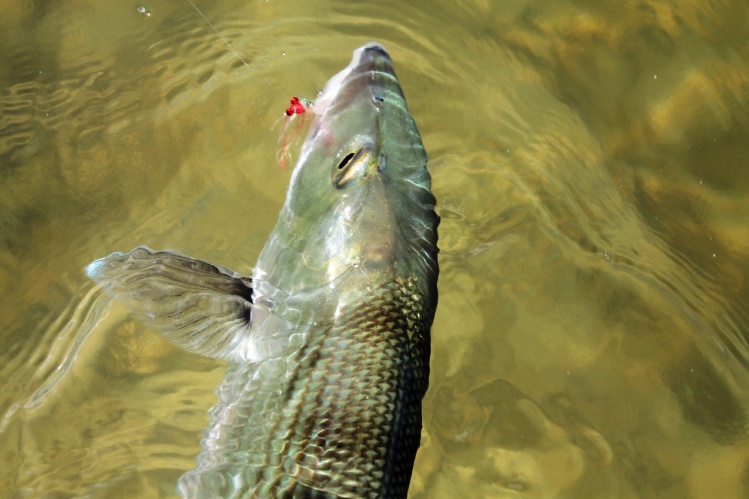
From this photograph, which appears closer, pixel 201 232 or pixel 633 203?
pixel 201 232

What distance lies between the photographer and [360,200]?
10.5 feet

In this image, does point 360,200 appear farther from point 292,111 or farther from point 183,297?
point 292,111

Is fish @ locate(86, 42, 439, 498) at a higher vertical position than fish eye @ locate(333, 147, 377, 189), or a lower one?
lower

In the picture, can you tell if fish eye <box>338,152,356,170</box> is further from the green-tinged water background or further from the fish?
the green-tinged water background

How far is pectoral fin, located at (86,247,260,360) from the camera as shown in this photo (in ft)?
10.7

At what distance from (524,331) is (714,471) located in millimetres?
1505

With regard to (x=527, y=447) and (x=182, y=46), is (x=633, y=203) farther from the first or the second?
(x=182, y=46)

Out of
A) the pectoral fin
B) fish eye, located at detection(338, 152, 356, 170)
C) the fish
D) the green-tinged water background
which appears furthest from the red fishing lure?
the pectoral fin

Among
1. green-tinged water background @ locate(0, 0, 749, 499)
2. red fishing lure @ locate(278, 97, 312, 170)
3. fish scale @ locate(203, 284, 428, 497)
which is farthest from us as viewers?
green-tinged water background @ locate(0, 0, 749, 499)

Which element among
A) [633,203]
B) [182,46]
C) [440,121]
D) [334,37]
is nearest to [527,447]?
[633,203]

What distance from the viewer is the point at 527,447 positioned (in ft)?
14.2

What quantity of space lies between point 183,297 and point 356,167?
1027 millimetres

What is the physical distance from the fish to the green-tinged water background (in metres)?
1.02

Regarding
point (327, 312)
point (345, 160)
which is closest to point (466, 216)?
point (345, 160)
